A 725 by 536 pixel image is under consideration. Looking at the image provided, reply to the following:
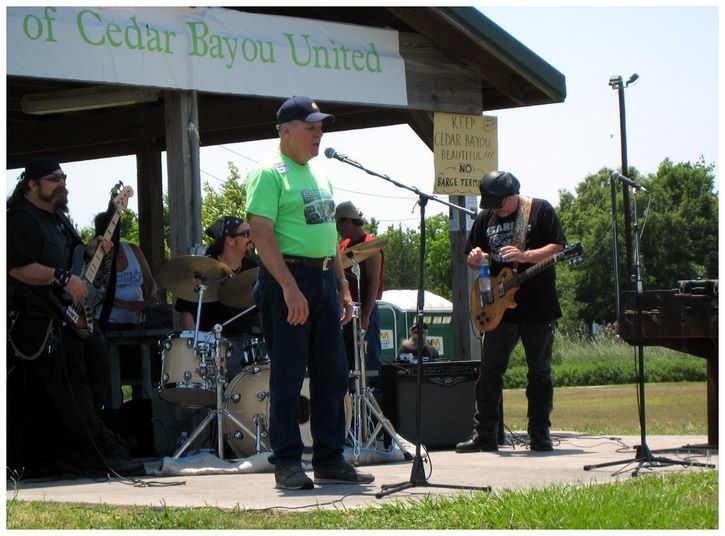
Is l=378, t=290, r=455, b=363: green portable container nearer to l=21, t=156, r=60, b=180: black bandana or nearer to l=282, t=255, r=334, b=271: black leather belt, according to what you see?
l=21, t=156, r=60, b=180: black bandana

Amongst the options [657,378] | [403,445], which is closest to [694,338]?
[403,445]

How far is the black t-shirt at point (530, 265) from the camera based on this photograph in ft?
27.4

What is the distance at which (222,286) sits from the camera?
8.16 meters

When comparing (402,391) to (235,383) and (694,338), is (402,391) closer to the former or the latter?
(235,383)

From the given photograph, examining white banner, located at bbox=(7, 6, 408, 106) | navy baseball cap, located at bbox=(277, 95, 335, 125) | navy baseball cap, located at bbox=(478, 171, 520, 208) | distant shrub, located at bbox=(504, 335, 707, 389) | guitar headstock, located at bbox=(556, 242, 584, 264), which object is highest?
white banner, located at bbox=(7, 6, 408, 106)

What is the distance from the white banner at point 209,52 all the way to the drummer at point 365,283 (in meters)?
1.05

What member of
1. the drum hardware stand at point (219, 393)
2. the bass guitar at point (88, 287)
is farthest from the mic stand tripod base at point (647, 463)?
the bass guitar at point (88, 287)

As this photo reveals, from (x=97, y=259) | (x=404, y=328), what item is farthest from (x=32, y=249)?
(x=404, y=328)

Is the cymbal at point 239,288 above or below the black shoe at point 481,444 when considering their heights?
above

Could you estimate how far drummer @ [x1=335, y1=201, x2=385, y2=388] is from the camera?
30.3 feet

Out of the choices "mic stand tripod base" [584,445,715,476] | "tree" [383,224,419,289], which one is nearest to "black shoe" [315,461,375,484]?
"mic stand tripod base" [584,445,715,476]

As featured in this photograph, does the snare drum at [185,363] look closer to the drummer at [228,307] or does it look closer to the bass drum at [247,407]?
the bass drum at [247,407]

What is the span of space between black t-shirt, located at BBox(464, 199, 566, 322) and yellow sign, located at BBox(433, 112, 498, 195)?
245cm

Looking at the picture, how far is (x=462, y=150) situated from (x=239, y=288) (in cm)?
360
